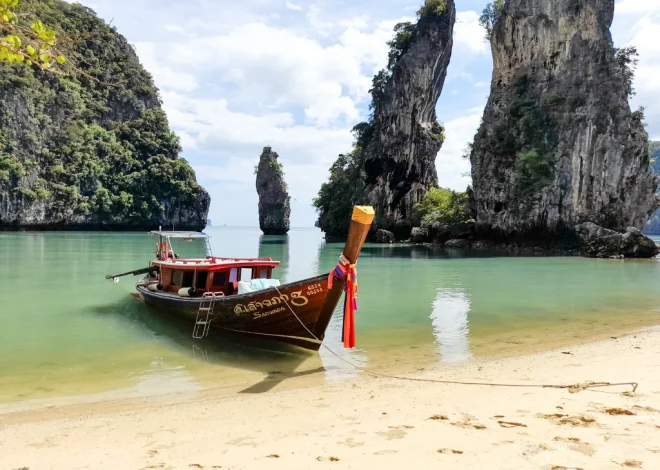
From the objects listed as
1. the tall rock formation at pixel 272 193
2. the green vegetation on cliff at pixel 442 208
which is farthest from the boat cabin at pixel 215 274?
the tall rock formation at pixel 272 193

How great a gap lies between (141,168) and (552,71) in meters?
67.9

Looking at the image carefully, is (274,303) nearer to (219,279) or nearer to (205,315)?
(205,315)

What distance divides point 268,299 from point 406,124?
160ft

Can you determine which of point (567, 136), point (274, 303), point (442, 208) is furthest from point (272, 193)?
point (274, 303)

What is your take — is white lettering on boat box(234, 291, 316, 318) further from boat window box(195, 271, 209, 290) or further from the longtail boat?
boat window box(195, 271, 209, 290)

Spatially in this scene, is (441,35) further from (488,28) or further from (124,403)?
(124,403)

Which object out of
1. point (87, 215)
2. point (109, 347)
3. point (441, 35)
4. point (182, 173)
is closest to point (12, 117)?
point (87, 215)

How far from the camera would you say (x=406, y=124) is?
177 ft

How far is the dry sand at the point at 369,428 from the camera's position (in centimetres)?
357

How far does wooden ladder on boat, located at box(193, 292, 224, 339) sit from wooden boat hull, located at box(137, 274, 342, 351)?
0.26 feet

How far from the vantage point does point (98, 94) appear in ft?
276

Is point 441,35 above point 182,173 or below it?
above

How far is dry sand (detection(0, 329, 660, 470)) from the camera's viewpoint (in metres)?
3.57

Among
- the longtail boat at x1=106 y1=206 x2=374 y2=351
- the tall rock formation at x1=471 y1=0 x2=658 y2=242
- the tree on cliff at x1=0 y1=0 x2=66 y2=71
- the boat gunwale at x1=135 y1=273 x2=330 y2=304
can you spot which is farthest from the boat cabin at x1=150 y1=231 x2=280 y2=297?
the tall rock formation at x1=471 y1=0 x2=658 y2=242
